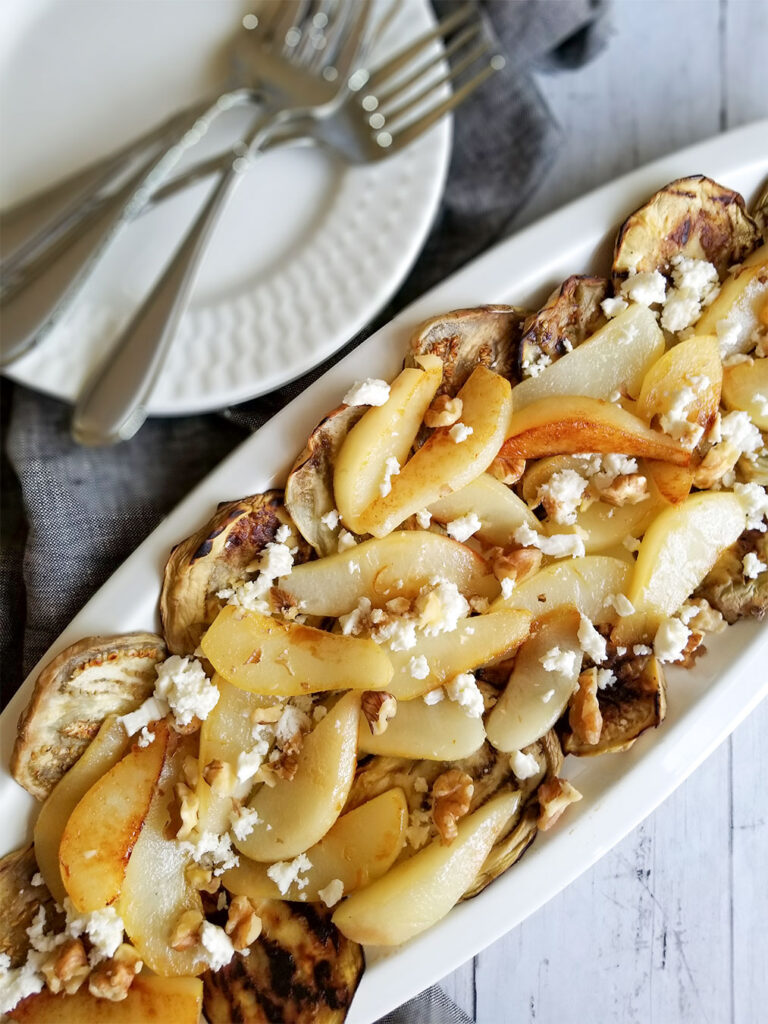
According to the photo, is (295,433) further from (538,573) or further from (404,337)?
(538,573)

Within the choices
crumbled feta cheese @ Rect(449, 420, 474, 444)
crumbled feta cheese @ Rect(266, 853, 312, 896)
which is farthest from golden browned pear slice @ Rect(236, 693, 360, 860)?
crumbled feta cheese @ Rect(449, 420, 474, 444)

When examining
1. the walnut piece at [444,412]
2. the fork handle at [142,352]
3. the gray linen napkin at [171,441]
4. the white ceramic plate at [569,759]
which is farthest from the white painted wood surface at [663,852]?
the fork handle at [142,352]

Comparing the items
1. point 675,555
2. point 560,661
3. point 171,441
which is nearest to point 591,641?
point 560,661

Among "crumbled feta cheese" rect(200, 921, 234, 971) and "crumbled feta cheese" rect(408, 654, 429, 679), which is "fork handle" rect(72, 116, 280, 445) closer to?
"crumbled feta cheese" rect(408, 654, 429, 679)

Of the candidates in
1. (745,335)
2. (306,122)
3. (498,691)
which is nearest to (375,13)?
(306,122)

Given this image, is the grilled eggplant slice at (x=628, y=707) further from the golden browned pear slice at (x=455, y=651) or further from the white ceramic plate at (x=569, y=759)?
the golden browned pear slice at (x=455, y=651)

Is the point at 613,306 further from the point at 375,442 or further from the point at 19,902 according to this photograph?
the point at 19,902
